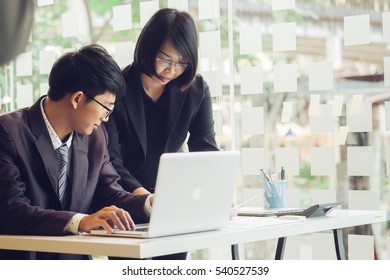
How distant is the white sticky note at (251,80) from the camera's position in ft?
11.8

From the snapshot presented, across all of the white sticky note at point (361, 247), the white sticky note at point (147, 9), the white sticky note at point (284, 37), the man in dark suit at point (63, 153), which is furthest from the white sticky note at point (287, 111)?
the man in dark suit at point (63, 153)

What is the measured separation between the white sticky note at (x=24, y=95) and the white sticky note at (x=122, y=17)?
64 cm

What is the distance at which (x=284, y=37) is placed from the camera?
3.55 m

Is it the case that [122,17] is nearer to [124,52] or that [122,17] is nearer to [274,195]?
[124,52]

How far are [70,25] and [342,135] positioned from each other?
169 cm

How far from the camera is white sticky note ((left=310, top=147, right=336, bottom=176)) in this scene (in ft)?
11.2

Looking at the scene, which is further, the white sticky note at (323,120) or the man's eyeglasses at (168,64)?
the white sticky note at (323,120)

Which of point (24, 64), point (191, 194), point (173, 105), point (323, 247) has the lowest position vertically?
point (323, 247)

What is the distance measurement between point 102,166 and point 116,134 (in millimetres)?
334

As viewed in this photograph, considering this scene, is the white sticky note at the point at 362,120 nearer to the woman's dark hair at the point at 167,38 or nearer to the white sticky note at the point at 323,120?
the white sticky note at the point at 323,120

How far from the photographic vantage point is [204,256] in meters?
3.93

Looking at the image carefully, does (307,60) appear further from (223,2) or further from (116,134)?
(116,134)

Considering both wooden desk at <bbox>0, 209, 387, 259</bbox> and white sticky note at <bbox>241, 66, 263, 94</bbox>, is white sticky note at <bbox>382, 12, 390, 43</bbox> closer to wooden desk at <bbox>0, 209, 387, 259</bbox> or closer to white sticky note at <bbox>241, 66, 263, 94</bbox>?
white sticky note at <bbox>241, 66, 263, 94</bbox>

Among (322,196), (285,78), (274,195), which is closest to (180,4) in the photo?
(285,78)
